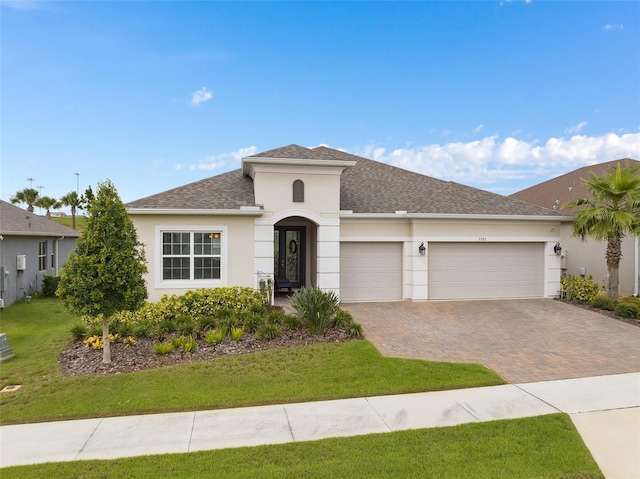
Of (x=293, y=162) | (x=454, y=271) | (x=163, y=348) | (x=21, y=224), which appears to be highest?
(x=293, y=162)

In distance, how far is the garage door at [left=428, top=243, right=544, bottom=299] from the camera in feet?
47.7

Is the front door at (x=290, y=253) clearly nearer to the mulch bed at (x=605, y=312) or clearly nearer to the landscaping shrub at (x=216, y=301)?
the landscaping shrub at (x=216, y=301)

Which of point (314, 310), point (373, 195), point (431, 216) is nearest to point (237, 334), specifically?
point (314, 310)

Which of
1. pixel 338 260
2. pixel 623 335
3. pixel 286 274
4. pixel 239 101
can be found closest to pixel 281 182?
pixel 338 260

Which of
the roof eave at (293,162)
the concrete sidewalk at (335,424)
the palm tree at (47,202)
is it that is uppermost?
the palm tree at (47,202)

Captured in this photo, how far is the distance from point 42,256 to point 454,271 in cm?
1904

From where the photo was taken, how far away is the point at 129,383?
6.77 meters

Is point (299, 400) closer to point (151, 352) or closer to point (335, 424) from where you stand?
point (335, 424)

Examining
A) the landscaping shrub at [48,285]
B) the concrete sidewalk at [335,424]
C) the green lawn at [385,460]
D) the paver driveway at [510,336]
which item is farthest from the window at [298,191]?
the landscaping shrub at [48,285]

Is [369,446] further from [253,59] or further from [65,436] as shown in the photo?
[253,59]

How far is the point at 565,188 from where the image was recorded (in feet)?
69.5

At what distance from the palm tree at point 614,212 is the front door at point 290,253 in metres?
10.9

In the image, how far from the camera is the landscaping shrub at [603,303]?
12562 millimetres

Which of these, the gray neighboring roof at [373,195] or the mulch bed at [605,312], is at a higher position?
the gray neighboring roof at [373,195]
